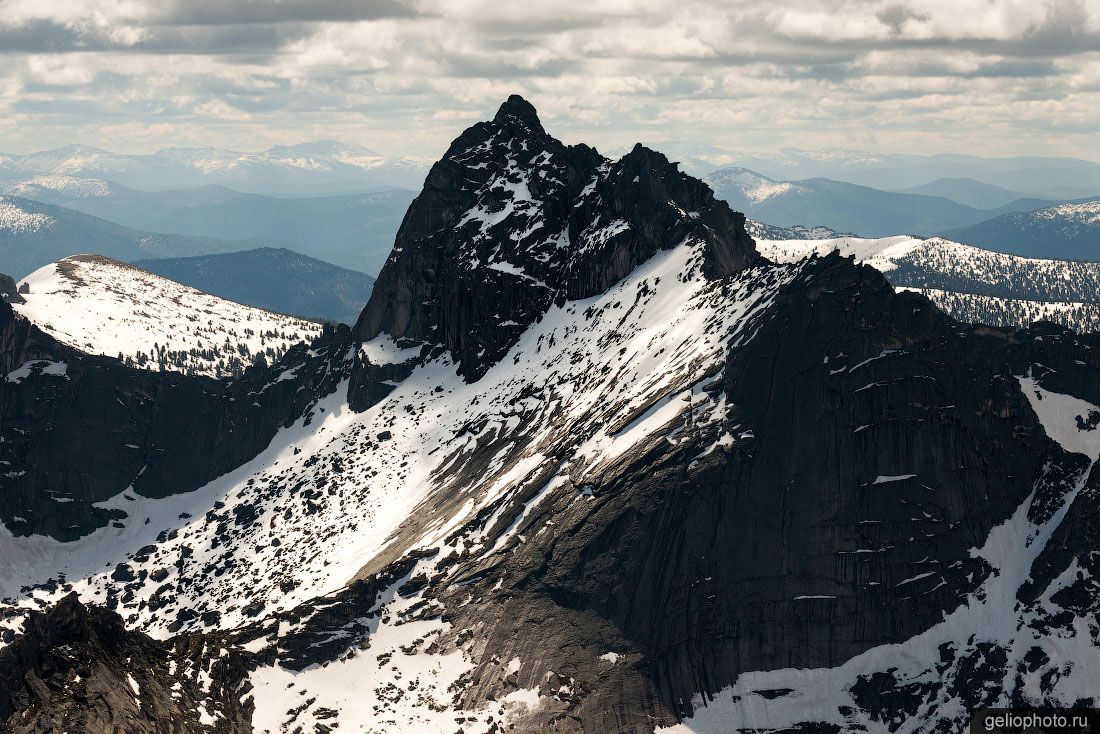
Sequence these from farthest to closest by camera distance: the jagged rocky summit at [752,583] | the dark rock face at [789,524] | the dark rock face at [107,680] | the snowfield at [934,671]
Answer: the dark rock face at [789,524]
the jagged rocky summit at [752,583]
the snowfield at [934,671]
the dark rock face at [107,680]

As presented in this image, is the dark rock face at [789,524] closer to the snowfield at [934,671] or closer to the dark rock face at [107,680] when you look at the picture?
the snowfield at [934,671]

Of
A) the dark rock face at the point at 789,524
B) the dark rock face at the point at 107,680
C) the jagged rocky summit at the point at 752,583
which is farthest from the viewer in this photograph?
the dark rock face at the point at 789,524

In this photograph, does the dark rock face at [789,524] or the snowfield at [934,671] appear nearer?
the snowfield at [934,671]

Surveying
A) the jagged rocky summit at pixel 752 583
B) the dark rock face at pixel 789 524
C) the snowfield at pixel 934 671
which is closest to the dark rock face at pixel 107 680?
the jagged rocky summit at pixel 752 583

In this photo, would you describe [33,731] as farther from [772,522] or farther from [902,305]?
[902,305]

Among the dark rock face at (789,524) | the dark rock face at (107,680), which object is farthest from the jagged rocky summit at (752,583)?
the dark rock face at (107,680)

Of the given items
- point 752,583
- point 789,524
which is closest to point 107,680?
point 752,583

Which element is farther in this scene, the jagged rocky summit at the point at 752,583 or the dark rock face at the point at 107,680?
the jagged rocky summit at the point at 752,583

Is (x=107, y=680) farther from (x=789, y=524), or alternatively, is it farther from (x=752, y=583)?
(x=789, y=524)

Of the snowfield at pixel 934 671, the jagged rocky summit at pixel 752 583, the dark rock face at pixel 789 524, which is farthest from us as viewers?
the dark rock face at pixel 789 524
